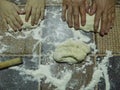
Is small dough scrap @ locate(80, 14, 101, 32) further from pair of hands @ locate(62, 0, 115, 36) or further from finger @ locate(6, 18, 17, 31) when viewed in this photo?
finger @ locate(6, 18, 17, 31)

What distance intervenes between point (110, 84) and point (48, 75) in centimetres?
32

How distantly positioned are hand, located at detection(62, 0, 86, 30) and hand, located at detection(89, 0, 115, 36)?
0.18ft

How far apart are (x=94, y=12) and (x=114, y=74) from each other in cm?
35

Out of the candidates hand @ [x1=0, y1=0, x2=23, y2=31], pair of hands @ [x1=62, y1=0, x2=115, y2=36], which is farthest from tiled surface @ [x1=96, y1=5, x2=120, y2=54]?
hand @ [x1=0, y1=0, x2=23, y2=31]

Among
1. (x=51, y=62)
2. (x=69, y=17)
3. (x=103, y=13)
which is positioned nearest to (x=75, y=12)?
(x=69, y=17)

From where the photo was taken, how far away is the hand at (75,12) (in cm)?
142

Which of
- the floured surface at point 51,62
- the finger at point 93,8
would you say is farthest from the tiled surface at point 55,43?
the finger at point 93,8

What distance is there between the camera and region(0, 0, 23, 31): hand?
1.45 m

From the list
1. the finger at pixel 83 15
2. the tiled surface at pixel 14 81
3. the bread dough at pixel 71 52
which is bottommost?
the tiled surface at pixel 14 81

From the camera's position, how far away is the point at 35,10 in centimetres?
145

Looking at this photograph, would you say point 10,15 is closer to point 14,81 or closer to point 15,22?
point 15,22

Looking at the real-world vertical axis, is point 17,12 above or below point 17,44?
A: above

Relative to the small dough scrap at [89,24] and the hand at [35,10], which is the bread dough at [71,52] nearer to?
the small dough scrap at [89,24]

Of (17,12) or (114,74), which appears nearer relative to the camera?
(114,74)
